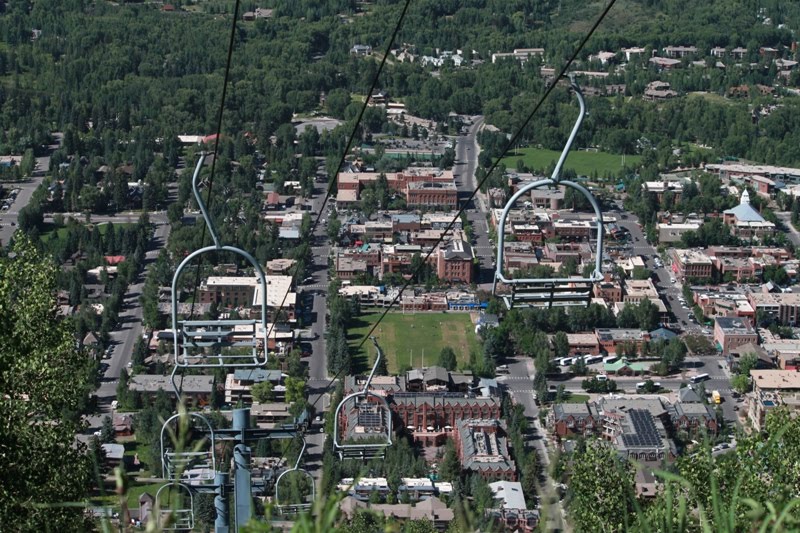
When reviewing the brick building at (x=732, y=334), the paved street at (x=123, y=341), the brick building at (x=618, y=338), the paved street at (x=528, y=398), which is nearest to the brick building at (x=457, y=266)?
the brick building at (x=618, y=338)

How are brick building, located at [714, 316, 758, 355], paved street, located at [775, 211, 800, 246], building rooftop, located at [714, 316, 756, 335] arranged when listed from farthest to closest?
paved street, located at [775, 211, 800, 246] < building rooftop, located at [714, 316, 756, 335] < brick building, located at [714, 316, 758, 355]

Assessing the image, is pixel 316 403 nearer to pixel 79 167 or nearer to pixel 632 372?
pixel 632 372

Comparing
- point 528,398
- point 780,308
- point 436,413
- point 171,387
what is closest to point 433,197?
point 780,308

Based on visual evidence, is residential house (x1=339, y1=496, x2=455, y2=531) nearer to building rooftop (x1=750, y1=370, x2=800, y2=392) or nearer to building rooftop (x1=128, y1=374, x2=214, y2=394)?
building rooftop (x1=128, y1=374, x2=214, y2=394)

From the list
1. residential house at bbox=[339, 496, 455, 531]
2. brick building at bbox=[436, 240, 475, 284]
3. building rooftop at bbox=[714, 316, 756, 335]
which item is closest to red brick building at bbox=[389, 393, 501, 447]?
residential house at bbox=[339, 496, 455, 531]

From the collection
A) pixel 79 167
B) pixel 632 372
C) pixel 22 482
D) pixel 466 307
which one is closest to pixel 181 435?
pixel 22 482

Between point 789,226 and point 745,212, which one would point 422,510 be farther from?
point 789,226

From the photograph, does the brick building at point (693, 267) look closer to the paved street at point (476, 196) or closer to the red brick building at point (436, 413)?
the paved street at point (476, 196)
